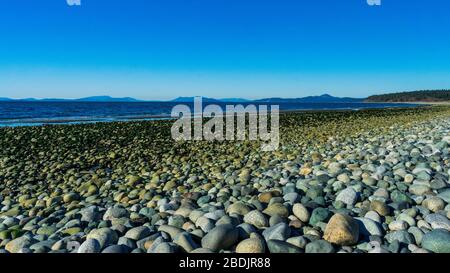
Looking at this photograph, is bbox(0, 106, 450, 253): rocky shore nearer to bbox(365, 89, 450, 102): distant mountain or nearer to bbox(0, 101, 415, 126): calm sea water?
bbox(0, 101, 415, 126): calm sea water

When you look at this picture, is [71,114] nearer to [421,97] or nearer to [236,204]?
[236,204]

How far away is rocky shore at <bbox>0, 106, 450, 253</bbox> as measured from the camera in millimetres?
2904

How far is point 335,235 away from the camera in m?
2.89

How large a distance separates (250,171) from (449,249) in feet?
13.5

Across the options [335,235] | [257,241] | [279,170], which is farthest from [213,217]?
[279,170]

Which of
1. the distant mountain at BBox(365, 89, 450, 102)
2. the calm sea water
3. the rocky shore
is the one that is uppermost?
the distant mountain at BBox(365, 89, 450, 102)

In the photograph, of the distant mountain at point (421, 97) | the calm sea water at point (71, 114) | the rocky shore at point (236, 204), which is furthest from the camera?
the distant mountain at point (421, 97)

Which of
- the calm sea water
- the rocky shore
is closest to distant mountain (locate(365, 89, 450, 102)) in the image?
the calm sea water

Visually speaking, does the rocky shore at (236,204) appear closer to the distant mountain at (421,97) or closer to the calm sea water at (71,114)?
the calm sea water at (71,114)

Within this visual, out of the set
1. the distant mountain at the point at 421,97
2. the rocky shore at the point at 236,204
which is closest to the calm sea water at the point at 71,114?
the rocky shore at the point at 236,204

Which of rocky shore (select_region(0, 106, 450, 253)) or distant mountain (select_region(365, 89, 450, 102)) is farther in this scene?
distant mountain (select_region(365, 89, 450, 102))

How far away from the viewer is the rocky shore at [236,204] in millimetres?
2904

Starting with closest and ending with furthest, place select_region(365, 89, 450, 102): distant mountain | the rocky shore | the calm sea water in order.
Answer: the rocky shore
the calm sea water
select_region(365, 89, 450, 102): distant mountain
